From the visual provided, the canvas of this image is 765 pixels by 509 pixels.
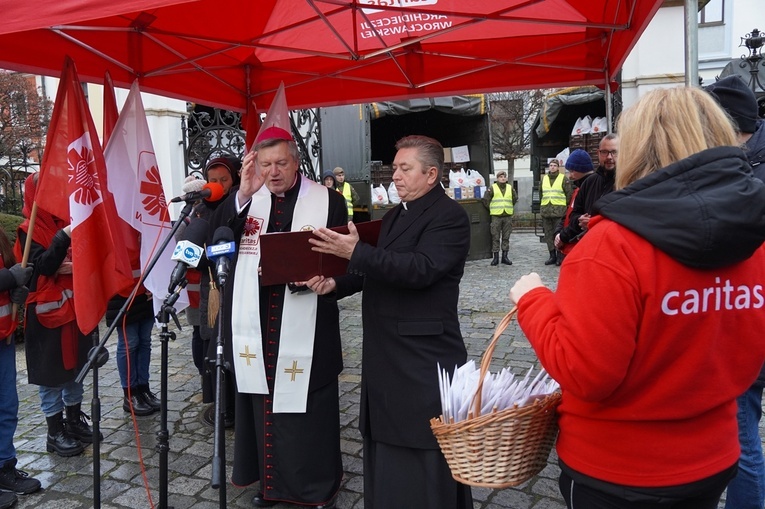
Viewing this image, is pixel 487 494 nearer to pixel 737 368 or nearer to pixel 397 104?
→ pixel 737 368

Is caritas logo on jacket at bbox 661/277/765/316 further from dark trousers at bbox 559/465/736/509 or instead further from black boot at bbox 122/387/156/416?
black boot at bbox 122/387/156/416

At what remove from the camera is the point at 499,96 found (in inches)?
1393

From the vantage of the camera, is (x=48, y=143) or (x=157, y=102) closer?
(x=48, y=143)

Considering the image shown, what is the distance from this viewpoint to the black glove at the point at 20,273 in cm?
339

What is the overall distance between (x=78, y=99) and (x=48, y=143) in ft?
1.10

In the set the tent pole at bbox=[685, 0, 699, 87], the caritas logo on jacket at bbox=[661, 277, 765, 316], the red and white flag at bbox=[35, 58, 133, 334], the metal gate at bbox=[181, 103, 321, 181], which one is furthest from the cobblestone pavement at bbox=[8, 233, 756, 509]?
the metal gate at bbox=[181, 103, 321, 181]

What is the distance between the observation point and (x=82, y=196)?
138 inches

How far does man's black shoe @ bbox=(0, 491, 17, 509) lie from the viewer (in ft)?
11.0

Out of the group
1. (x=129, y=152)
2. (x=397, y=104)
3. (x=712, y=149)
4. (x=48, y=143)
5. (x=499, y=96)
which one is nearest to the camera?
(x=712, y=149)

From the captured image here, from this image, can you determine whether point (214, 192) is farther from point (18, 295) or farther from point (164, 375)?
point (18, 295)

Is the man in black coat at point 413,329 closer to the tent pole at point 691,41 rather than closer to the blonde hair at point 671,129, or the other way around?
the blonde hair at point 671,129

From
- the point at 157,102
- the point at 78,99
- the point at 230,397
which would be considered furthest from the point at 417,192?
the point at 157,102

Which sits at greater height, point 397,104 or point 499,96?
point 499,96

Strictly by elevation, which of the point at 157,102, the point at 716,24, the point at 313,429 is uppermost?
the point at 716,24
